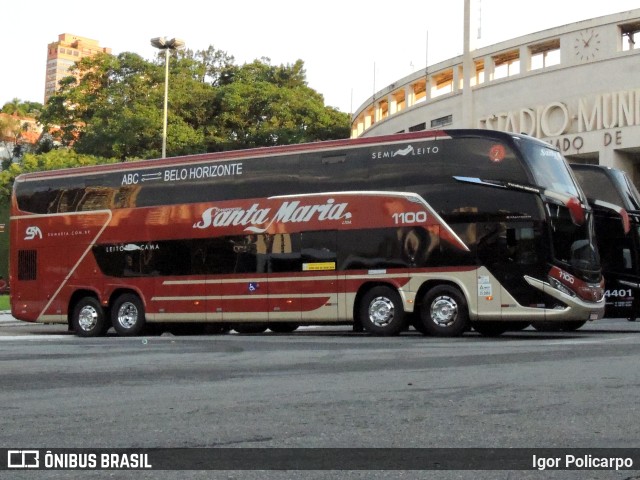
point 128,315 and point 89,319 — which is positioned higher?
point 128,315

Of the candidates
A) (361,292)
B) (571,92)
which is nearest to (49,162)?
(571,92)

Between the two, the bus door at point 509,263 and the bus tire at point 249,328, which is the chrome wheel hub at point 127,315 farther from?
the bus door at point 509,263

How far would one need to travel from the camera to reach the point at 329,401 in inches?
296

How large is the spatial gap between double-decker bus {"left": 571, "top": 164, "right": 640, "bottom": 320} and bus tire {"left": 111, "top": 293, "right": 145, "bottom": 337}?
10.1 meters

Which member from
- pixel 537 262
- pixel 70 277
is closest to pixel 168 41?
pixel 70 277

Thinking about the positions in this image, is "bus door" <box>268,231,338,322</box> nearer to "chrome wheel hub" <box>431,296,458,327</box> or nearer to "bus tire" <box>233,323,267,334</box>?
"chrome wheel hub" <box>431,296,458,327</box>

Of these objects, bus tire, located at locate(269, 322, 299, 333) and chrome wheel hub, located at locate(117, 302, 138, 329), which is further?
bus tire, located at locate(269, 322, 299, 333)

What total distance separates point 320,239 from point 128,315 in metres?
5.04

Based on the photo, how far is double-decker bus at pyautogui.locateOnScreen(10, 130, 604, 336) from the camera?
16844 mm

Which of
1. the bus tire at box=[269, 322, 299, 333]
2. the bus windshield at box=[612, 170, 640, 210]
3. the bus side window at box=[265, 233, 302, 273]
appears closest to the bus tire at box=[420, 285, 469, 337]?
the bus side window at box=[265, 233, 302, 273]

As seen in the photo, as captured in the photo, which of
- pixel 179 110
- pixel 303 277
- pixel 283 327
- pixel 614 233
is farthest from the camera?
pixel 179 110

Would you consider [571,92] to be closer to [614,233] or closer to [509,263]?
[614,233]

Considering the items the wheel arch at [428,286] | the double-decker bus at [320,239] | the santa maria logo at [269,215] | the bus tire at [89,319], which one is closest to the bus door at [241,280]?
the double-decker bus at [320,239]

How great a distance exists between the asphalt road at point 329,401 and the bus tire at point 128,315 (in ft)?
26.0
